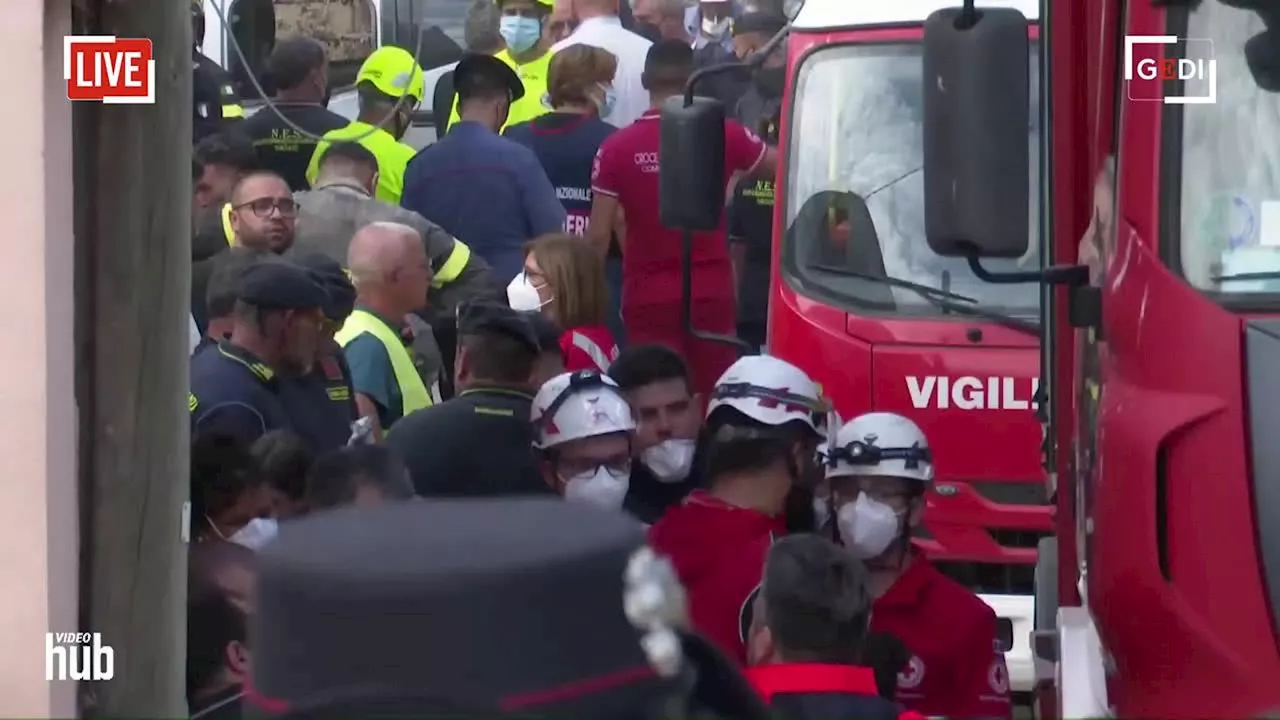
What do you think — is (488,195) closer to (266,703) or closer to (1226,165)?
(1226,165)

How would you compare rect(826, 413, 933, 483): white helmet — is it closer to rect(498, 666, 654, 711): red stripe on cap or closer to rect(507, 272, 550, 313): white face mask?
rect(507, 272, 550, 313): white face mask

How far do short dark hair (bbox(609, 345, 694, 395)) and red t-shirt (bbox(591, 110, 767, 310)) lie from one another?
2098mm

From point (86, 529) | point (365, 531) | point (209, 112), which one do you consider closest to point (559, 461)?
point (86, 529)

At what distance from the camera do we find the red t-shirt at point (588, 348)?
23.5ft

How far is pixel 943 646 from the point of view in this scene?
5.03 m

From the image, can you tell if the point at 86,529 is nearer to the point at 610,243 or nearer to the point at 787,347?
the point at 787,347

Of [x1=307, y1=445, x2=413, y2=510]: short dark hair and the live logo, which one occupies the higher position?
the live logo

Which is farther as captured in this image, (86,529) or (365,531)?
(86,529)

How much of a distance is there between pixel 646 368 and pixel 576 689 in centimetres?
412

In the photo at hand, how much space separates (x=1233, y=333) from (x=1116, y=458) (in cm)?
37

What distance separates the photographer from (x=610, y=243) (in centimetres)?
882

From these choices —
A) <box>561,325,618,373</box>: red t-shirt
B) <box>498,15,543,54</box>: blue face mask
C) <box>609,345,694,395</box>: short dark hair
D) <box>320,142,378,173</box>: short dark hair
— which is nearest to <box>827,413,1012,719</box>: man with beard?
<box>609,345,694,395</box>: short dark hair

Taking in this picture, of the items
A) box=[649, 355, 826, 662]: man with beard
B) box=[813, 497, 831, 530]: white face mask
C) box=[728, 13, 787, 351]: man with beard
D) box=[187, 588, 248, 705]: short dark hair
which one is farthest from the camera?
box=[728, 13, 787, 351]: man with beard

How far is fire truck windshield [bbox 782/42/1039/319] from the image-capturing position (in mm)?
6949
